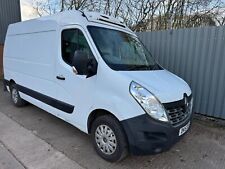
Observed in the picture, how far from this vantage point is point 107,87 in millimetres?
3047

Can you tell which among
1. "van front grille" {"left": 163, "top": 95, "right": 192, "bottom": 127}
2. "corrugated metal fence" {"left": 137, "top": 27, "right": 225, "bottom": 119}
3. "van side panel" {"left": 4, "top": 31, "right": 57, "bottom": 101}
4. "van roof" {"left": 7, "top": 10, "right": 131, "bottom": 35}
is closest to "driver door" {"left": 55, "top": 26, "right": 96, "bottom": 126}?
"van roof" {"left": 7, "top": 10, "right": 131, "bottom": 35}

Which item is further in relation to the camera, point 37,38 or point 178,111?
point 37,38

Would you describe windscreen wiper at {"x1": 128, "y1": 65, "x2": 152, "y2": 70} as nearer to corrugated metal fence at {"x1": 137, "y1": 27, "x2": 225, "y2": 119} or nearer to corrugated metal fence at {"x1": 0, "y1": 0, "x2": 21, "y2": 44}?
corrugated metal fence at {"x1": 137, "y1": 27, "x2": 225, "y2": 119}

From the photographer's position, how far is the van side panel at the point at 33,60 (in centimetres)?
422

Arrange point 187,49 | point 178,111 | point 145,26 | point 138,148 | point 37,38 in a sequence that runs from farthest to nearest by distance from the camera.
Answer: point 145,26 → point 187,49 → point 37,38 → point 178,111 → point 138,148

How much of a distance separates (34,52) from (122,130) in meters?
3.04

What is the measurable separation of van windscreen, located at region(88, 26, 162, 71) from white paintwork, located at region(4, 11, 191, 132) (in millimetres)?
113

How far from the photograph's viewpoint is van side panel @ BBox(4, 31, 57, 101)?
4.22 meters

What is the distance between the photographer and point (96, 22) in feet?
11.9

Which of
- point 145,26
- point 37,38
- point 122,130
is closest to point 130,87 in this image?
point 122,130

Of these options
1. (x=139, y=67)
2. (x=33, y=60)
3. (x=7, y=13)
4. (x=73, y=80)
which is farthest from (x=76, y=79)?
(x=7, y=13)

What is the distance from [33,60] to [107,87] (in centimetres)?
262

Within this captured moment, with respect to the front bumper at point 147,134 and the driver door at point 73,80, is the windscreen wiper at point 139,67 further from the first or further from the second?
the front bumper at point 147,134

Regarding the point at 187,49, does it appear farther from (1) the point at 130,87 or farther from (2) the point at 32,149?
(2) the point at 32,149
